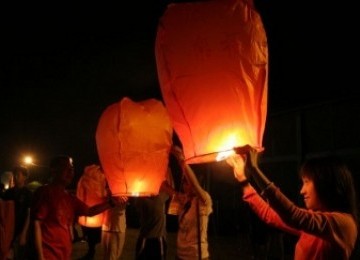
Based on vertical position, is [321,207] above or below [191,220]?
above

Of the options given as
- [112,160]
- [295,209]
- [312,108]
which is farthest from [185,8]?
[312,108]

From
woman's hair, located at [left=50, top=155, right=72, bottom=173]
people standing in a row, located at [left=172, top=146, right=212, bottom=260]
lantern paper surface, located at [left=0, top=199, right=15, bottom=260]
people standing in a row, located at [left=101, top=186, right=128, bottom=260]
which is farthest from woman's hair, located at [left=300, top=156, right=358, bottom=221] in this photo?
people standing in a row, located at [left=101, top=186, right=128, bottom=260]

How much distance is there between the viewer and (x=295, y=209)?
89.0 inches

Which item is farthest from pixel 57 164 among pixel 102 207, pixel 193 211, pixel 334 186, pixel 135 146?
pixel 334 186

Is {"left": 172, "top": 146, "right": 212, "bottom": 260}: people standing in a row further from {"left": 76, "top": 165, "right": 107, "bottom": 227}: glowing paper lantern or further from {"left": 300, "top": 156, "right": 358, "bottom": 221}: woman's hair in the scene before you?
{"left": 300, "top": 156, "right": 358, "bottom": 221}: woman's hair

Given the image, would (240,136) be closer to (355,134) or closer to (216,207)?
(355,134)

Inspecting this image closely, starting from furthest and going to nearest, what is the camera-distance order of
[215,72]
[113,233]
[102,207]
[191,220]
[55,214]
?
[113,233]
[191,220]
[102,207]
[55,214]
[215,72]

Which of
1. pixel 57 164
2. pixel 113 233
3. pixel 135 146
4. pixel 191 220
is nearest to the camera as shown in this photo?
pixel 135 146

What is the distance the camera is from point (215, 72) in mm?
2404

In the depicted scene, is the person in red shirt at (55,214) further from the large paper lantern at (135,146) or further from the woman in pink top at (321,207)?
the woman in pink top at (321,207)

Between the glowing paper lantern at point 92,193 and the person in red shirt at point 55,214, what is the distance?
164 centimetres

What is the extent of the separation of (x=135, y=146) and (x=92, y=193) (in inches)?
99.7

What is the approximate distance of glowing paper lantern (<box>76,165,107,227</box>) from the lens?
5840mm

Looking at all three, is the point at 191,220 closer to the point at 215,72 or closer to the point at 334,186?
the point at 334,186
